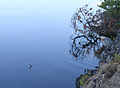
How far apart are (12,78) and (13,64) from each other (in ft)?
16.3

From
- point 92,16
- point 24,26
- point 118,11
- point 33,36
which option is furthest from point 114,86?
point 24,26

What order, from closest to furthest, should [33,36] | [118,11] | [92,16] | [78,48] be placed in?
1. [118,11]
2. [92,16]
3. [78,48]
4. [33,36]

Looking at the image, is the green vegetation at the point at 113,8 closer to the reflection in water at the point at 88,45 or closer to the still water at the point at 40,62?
the reflection in water at the point at 88,45

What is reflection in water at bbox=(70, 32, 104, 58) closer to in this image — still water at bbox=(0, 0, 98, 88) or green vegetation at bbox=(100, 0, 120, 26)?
green vegetation at bbox=(100, 0, 120, 26)

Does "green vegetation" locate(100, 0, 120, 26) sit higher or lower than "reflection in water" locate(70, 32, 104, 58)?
higher

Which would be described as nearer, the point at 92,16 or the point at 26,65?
the point at 92,16

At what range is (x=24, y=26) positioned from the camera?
62156mm

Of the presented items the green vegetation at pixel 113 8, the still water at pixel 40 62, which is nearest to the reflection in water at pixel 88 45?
the green vegetation at pixel 113 8

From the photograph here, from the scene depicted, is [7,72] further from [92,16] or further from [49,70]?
[92,16]

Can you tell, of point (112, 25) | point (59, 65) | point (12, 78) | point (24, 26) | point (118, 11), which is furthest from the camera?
point (24, 26)

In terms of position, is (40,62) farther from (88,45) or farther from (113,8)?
(113,8)

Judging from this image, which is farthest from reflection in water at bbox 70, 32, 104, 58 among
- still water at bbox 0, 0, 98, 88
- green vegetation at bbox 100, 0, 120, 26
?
still water at bbox 0, 0, 98, 88

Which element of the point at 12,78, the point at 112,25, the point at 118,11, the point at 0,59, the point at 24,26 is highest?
the point at 24,26

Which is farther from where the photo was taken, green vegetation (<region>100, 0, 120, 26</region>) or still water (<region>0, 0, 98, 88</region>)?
still water (<region>0, 0, 98, 88</region>)
